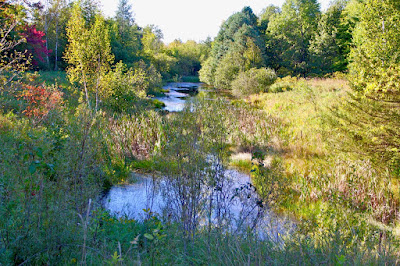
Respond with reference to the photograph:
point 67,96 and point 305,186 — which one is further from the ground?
point 67,96

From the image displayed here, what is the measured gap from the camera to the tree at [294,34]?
36.3 m

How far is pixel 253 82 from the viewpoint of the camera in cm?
2383

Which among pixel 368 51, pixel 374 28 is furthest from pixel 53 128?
pixel 374 28

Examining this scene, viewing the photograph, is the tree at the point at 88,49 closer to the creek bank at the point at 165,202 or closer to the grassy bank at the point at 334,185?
the creek bank at the point at 165,202

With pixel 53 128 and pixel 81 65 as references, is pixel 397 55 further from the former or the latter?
pixel 81 65

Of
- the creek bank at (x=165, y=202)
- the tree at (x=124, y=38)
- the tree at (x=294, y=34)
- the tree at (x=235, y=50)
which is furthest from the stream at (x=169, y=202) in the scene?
the tree at (x=294, y=34)

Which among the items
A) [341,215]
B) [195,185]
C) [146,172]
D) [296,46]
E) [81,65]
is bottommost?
[146,172]

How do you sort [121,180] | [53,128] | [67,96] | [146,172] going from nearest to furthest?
[53,128], [121,180], [146,172], [67,96]

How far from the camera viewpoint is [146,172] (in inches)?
357

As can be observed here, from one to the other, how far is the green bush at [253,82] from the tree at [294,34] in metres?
12.3

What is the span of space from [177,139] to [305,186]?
146 inches

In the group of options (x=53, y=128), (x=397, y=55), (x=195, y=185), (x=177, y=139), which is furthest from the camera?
(x=397, y=55)

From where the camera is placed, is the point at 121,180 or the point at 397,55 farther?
the point at 121,180

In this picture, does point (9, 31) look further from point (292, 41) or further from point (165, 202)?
point (292, 41)
